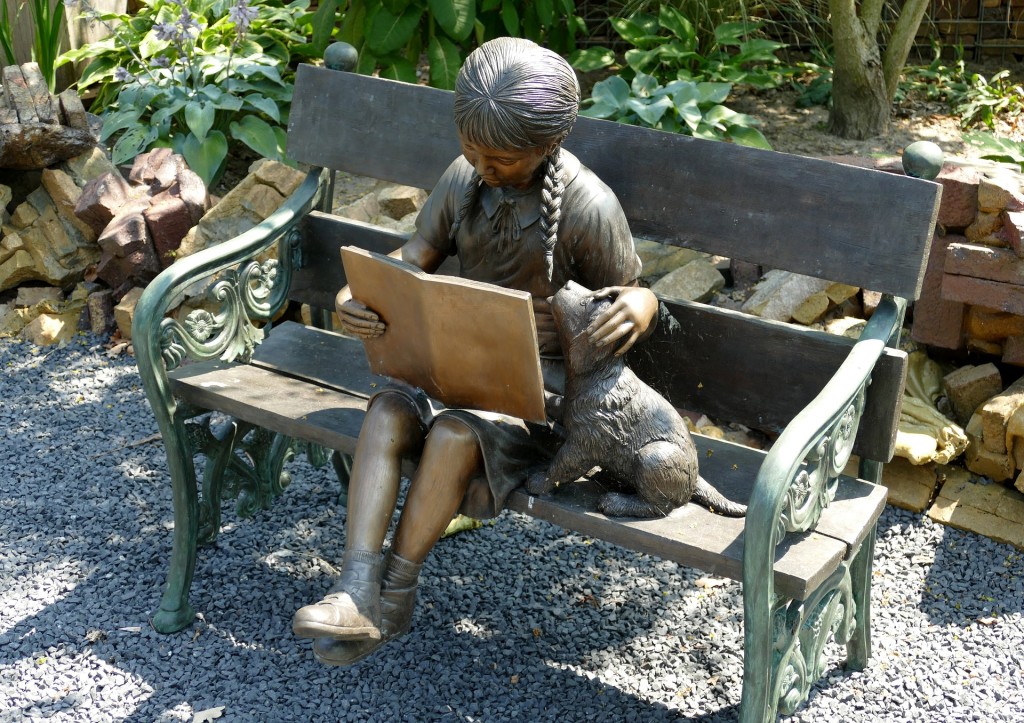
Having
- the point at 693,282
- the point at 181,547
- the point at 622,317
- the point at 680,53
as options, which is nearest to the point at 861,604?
the point at 622,317

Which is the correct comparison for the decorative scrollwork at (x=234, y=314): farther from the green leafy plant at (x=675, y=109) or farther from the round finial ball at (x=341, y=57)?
the green leafy plant at (x=675, y=109)

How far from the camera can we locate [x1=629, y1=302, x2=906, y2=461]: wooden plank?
3.00 m

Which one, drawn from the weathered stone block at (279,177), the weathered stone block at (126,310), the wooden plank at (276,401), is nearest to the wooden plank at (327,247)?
the wooden plank at (276,401)

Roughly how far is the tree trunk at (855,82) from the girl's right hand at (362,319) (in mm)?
3578

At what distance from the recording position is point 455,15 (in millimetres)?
5793

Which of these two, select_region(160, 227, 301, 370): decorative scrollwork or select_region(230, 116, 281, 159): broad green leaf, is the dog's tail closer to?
select_region(160, 227, 301, 370): decorative scrollwork

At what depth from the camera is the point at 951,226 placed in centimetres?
401

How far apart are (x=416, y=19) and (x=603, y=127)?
9.61 feet

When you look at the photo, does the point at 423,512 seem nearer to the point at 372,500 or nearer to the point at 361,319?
the point at 372,500

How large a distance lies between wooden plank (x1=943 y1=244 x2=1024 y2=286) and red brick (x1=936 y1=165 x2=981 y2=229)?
11cm

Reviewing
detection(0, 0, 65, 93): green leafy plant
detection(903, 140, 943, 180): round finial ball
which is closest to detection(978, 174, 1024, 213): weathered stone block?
detection(903, 140, 943, 180): round finial ball

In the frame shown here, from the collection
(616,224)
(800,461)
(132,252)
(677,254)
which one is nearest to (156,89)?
(132,252)

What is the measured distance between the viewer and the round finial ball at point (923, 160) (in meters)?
2.87

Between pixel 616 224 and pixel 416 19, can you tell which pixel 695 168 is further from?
pixel 416 19
